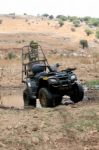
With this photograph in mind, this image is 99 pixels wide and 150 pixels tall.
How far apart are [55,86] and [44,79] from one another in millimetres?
407

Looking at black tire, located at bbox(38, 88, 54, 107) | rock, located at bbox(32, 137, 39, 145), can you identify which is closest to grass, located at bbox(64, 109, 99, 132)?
rock, located at bbox(32, 137, 39, 145)

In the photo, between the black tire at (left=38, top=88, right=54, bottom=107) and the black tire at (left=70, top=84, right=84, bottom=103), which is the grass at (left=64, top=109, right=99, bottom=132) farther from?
the black tire at (left=70, top=84, right=84, bottom=103)

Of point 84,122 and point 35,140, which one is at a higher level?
point 35,140

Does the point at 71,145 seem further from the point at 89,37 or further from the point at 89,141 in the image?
the point at 89,37

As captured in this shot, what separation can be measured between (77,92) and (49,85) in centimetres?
119

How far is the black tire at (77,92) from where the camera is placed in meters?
16.1

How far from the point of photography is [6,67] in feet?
115

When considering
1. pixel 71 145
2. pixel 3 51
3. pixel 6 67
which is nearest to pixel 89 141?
pixel 71 145

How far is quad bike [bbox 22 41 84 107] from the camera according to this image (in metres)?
15.4

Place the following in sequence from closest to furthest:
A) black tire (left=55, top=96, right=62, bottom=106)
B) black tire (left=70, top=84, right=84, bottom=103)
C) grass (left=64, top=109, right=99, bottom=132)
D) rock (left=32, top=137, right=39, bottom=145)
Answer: rock (left=32, top=137, right=39, bottom=145) → grass (left=64, top=109, right=99, bottom=132) → black tire (left=55, top=96, right=62, bottom=106) → black tire (left=70, top=84, right=84, bottom=103)

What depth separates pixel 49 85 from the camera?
1543cm

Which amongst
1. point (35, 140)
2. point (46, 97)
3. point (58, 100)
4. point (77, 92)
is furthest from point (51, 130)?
point (77, 92)

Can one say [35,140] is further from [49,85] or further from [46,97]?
[49,85]

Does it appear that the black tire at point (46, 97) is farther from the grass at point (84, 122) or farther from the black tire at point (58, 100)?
the grass at point (84, 122)
